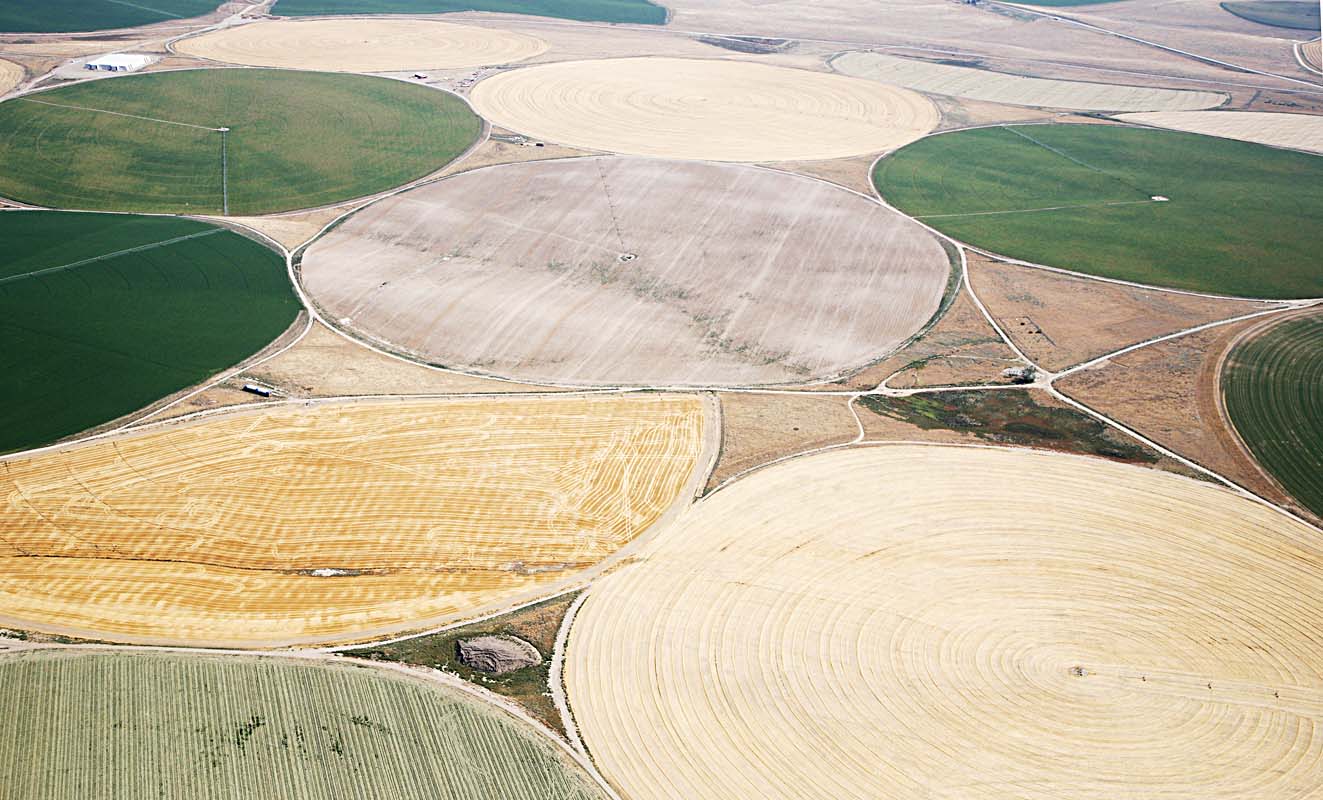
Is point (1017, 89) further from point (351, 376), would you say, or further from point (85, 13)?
point (85, 13)

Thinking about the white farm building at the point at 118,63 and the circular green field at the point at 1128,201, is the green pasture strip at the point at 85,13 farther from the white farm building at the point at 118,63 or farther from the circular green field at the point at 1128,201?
the circular green field at the point at 1128,201

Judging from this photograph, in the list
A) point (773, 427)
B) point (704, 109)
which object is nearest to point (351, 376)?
point (773, 427)

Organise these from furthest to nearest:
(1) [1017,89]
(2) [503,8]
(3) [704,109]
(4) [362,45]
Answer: (2) [503,8], (4) [362,45], (1) [1017,89], (3) [704,109]

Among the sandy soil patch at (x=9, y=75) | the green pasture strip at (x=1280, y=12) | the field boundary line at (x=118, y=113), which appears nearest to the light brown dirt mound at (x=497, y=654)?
the field boundary line at (x=118, y=113)

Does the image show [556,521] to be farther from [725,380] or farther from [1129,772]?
[1129,772]

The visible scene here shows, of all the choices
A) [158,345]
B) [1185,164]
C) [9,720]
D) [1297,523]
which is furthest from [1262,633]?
[1185,164]
